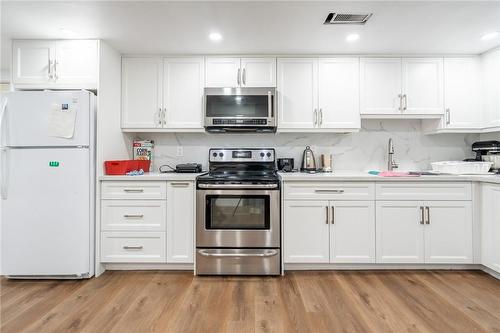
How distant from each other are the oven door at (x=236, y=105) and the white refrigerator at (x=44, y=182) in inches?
44.4

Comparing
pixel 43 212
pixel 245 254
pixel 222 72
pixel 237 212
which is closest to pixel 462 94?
pixel 222 72

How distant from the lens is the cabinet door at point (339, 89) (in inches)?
116

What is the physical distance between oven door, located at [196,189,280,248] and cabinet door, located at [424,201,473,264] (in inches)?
56.3

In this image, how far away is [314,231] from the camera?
255cm

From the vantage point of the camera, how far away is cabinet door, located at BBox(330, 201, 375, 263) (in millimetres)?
2543

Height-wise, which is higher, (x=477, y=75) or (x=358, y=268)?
(x=477, y=75)

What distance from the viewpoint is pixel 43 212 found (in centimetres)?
239

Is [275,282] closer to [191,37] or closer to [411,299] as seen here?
[411,299]

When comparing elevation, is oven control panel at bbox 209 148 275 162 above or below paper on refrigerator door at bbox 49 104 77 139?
below

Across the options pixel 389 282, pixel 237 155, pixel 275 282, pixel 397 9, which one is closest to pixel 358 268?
pixel 389 282

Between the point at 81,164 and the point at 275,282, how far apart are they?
6.51ft

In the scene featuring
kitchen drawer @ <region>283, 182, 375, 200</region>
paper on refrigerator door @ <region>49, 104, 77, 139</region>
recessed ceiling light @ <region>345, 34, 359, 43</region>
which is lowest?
kitchen drawer @ <region>283, 182, 375, 200</region>

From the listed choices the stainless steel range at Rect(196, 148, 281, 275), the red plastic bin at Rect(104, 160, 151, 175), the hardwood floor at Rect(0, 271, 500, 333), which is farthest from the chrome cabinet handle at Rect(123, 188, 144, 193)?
the hardwood floor at Rect(0, 271, 500, 333)

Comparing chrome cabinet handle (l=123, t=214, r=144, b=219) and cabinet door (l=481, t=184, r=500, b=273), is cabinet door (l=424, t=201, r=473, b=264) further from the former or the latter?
chrome cabinet handle (l=123, t=214, r=144, b=219)
